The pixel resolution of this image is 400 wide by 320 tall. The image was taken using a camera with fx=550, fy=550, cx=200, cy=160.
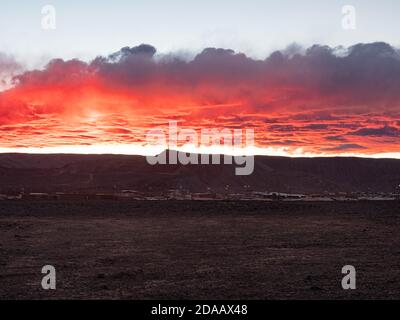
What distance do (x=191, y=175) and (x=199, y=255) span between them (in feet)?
250

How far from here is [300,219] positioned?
36.8 m

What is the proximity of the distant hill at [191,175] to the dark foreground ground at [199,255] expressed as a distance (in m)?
48.8

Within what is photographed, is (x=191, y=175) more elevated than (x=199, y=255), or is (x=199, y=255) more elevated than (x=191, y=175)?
(x=199, y=255)

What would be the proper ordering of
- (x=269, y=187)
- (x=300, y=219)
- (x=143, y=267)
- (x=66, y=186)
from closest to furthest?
1. (x=143, y=267)
2. (x=300, y=219)
3. (x=66, y=186)
4. (x=269, y=187)

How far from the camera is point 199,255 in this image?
64.7 feet

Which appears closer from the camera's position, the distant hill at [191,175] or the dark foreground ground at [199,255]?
the dark foreground ground at [199,255]

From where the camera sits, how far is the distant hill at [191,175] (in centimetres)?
9012

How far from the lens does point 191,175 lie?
9588cm

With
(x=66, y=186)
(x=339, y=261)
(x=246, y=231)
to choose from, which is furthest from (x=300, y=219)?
(x=66, y=186)

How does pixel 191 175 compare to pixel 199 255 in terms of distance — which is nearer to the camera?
pixel 199 255

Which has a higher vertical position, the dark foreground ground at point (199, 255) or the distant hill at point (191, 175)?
the dark foreground ground at point (199, 255)

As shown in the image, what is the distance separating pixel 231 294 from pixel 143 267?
15.5 feet
